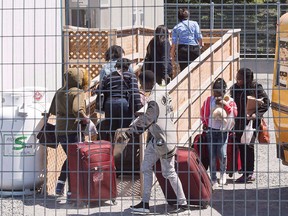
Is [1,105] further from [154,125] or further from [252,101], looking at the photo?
[252,101]

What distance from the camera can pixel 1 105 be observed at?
370 inches

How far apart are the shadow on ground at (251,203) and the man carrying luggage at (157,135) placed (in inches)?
19.5

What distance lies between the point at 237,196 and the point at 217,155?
0.53m

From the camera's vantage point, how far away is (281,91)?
8234 millimetres

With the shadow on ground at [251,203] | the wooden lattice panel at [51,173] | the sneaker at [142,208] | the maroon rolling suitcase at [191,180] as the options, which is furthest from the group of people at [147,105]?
the shadow on ground at [251,203]

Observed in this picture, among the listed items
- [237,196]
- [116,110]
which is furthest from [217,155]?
[116,110]

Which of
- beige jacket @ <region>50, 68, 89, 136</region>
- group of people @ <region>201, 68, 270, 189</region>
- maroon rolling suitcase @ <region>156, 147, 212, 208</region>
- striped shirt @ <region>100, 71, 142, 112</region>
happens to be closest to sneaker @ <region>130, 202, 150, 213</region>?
maroon rolling suitcase @ <region>156, 147, 212, 208</region>

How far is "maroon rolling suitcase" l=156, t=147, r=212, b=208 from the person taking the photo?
8.71 meters

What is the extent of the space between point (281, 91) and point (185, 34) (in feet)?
6.98

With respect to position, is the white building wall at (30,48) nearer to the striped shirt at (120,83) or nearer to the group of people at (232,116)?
the striped shirt at (120,83)

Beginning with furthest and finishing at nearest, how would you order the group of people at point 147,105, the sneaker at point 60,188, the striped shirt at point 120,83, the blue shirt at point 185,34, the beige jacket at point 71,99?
1. the sneaker at point 60,188
2. the blue shirt at point 185,34
3. the striped shirt at point 120,83
4. the beige jacket at point 71,99
5. the group of people at point 147,105

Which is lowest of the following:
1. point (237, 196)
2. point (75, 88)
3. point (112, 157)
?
point (237, 196)

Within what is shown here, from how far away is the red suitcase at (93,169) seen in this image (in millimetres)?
8406

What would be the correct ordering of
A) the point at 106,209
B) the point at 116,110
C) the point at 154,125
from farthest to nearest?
the point at 116,110
the point at 106,209
the point at 154,125
